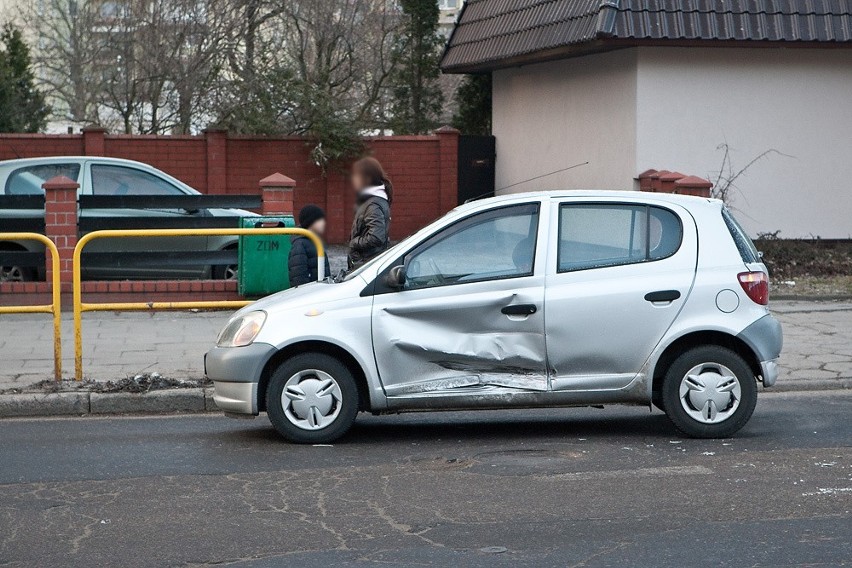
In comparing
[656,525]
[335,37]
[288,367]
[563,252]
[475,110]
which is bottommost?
[656,525]

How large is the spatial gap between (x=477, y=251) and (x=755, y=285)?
177 cm

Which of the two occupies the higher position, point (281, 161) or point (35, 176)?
point (281, 161)

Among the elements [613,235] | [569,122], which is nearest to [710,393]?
[613,235]

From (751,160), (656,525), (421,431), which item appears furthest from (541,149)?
(656,525)

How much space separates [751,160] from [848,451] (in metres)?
10.9

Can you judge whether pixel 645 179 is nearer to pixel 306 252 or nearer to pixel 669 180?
pixel 669 180

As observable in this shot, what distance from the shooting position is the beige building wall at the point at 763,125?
57.2 ft

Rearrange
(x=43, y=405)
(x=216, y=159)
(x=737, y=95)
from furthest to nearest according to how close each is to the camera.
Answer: (x=216, y=159) → (x=737, y=95) → (x=43, y=405)

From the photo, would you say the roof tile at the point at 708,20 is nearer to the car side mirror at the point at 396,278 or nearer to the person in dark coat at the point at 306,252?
the person in dark coat at the point at 306,252

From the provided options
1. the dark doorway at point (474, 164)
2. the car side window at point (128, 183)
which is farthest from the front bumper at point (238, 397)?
the dark doorway at point (474, 164)

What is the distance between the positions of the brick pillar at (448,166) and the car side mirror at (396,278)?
1597cm

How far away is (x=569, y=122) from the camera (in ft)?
66.4

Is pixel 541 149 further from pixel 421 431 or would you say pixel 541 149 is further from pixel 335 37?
pixel 421 431

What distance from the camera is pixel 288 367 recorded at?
751cm
